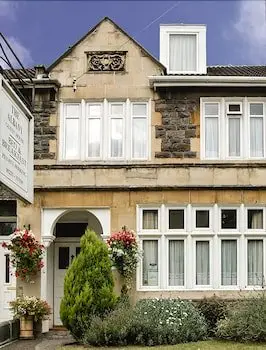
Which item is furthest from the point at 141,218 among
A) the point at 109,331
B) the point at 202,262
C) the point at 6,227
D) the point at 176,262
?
the point at 109,331

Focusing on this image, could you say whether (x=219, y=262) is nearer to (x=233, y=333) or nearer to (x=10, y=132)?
(x=233, y=333)

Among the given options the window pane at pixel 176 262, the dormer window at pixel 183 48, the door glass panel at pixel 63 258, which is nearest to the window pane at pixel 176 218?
the window pane at pixel 176 262

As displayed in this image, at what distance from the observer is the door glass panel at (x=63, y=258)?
75.8 feet

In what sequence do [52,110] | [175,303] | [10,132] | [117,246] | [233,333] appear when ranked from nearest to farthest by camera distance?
[10,132] < [233,333] < [175,303] < [117,246] < [52,110]

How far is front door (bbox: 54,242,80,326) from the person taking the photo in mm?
22859

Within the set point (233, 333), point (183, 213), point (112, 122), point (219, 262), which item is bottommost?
point (233, 333)

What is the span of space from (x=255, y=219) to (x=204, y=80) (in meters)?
4.24

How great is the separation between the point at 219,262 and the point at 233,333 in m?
4.05

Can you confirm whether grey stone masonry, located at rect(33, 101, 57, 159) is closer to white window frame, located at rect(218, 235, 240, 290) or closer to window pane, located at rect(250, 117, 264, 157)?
white window frame, located at rect(218, 235, 240, 290)

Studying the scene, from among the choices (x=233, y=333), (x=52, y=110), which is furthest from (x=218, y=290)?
(x=52, y=110)

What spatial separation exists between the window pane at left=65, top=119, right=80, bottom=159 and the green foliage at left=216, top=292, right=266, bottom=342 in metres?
6.82

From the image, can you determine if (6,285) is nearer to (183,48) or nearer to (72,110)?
(72,110)

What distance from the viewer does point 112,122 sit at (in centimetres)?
2217

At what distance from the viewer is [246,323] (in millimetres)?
17422
